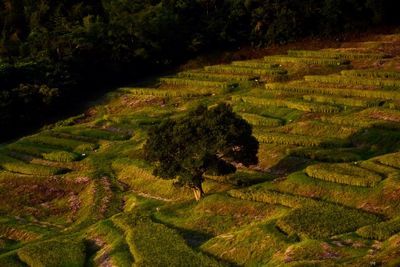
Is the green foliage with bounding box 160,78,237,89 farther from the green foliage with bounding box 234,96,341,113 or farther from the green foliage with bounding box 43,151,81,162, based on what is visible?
the green foliage with bounding box 43,151,81,162

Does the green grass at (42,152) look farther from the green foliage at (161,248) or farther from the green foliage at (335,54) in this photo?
the green foliage at (335,54)

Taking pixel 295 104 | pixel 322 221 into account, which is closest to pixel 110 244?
pixel 322 221

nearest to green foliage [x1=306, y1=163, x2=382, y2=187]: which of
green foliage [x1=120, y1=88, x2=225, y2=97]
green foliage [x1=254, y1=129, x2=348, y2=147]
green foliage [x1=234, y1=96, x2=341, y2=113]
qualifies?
green foliage [x1=254, y1=129, x2=348, y2=147]

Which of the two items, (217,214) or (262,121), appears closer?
(217,214)

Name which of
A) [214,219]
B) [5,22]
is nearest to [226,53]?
[5,22]

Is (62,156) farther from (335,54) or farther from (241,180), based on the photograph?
(335,54)

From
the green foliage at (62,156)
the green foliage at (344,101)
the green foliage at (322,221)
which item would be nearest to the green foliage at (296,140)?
the green foliage at (344,101)

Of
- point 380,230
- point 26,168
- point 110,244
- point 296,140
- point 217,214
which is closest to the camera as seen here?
point 380,230
